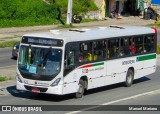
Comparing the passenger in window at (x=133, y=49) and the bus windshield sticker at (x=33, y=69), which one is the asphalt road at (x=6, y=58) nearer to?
the passenger in window at (x=133, y=49)

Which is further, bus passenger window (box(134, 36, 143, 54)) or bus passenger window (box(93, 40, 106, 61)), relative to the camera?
bus passenger window (box(134, 36, 143, 54))

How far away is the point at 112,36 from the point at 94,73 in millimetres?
2038

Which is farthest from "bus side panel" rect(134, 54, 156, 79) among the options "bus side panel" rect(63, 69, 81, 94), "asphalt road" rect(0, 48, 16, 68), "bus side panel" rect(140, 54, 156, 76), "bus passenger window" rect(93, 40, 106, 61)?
"asphalt road" rect(0, 48, 16, 68)

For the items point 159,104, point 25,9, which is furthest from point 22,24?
point 159,104

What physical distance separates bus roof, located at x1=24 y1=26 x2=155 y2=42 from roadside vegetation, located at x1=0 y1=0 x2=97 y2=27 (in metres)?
26.8

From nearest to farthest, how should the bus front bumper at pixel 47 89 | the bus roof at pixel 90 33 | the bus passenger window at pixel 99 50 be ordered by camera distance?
the bus front bumper at pixel 47 89
the bus roof at pixel 90 33
the bus passenger window at pixel 99 50

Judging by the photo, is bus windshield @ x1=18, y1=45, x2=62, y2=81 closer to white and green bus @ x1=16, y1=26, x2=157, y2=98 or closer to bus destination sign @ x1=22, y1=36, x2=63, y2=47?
white and green bus @ x1=16, y1=26, x2=157, y2=98

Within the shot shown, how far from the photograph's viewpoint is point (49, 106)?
1862 cm

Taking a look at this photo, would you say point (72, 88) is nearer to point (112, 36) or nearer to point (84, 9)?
point (112, 36)

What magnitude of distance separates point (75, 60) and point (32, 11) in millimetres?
34093

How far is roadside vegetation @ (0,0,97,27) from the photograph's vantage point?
51.1 meters

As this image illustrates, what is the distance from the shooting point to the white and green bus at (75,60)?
19547 millimetres

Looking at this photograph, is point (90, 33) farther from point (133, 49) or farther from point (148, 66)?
point (148, 66)

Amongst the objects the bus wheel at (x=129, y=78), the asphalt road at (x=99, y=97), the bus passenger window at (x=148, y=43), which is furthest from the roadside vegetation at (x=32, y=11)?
the asphalt road at (x=99, y=97)
